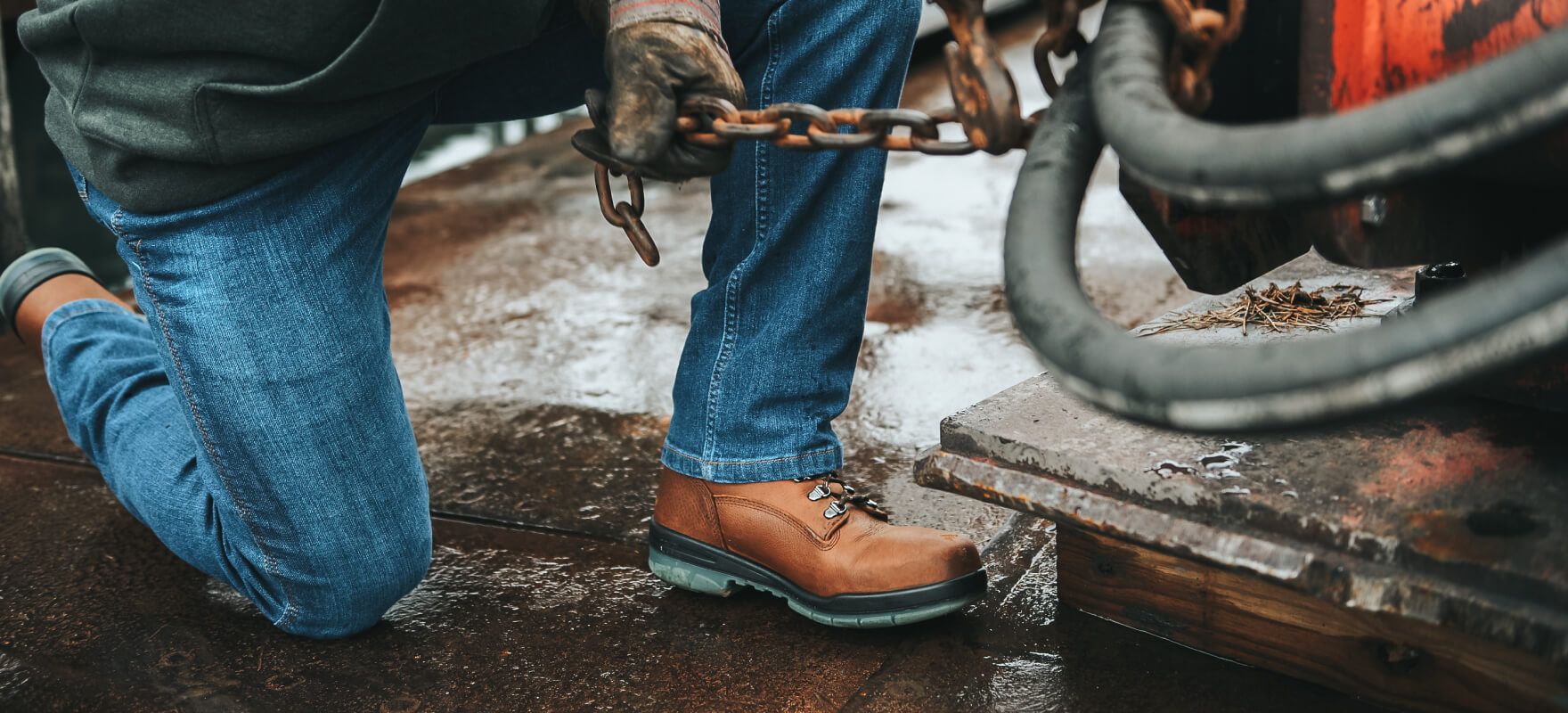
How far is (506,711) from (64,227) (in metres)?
2.92

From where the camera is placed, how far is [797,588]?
4.57 ft

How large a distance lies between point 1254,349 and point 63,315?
5.45 ft

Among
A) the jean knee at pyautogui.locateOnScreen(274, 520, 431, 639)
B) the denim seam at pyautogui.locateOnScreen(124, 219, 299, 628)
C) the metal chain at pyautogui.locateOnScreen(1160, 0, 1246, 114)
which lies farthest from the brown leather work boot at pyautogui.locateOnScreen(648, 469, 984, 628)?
the metal chain at pyautogui.locateOnScreen(1160, 0, 1246, 114)

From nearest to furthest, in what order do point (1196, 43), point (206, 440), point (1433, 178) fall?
1. point (1196, 43)
2. point (1433, 178)
3. point (206, 440)

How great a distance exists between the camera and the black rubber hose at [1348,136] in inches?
23.2

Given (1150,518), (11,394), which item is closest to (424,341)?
(11,394)

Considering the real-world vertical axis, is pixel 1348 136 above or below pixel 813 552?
above

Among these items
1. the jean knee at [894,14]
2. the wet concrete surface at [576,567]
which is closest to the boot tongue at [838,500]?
the wet concrete surface at [576,567]

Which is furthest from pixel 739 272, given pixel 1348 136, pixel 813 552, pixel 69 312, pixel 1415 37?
pixel 69 312

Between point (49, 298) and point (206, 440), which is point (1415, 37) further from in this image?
point (49, 298)

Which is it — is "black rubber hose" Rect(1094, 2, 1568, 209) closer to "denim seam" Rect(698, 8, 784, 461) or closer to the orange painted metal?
the orange painted metal

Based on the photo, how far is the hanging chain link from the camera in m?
0.78

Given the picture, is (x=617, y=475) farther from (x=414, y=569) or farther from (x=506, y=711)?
(x=506, y=711)

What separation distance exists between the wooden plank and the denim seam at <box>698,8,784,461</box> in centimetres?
40
